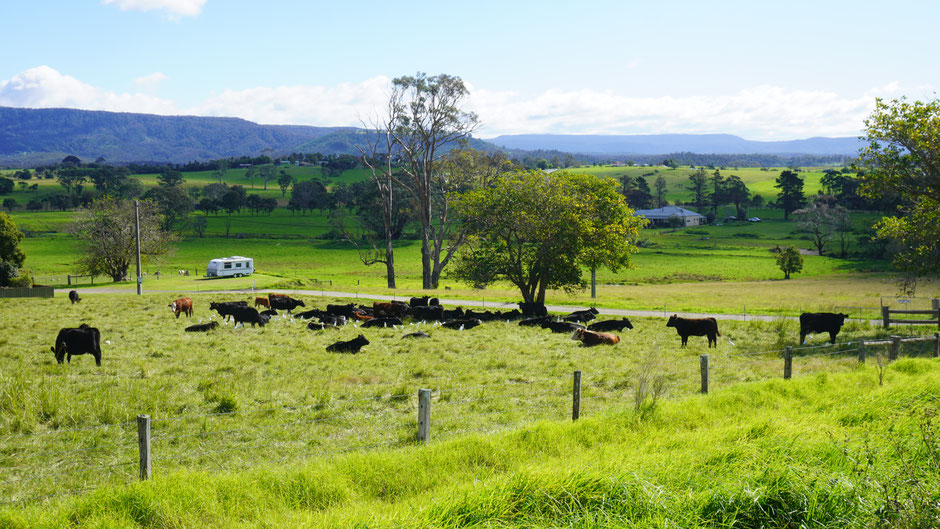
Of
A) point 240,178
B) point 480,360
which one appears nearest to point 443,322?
point 480,360

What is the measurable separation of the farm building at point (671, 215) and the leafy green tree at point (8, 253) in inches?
3749

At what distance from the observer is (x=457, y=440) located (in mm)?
8906

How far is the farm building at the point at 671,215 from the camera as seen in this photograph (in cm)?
12200

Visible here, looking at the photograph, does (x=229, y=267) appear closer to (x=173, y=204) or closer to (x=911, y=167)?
(x=173, y=204)

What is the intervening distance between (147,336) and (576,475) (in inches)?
Result: 792

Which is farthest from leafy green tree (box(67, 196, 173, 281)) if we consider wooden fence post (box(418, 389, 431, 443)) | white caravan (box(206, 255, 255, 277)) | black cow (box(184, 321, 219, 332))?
wooden fence post (box(418, 389, 431, 443))

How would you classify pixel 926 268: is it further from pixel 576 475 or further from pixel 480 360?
pixel 576 475

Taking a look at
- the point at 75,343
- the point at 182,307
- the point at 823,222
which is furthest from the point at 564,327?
the point at 823,222

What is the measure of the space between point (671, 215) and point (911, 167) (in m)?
103

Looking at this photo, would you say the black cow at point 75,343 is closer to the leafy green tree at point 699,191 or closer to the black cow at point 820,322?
the black cow at point 820,322

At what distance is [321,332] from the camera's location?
24531 mm

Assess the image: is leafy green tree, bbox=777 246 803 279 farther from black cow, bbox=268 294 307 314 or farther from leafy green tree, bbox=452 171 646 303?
black cow, bbox=268 294 307 314

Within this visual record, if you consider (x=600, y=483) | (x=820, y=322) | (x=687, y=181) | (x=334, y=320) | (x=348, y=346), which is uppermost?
(x=687, y=181)

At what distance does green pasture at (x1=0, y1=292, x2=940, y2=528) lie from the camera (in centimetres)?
611
